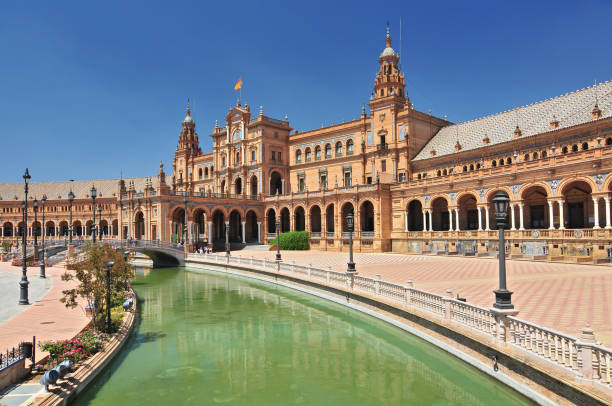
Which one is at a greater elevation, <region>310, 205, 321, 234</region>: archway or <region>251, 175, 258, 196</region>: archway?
<region>251, 175, 258, 196</region>: archway

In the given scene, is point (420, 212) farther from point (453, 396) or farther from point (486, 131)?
point (453, 396)

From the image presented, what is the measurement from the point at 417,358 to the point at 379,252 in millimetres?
33402

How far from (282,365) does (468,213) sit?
3478 centimetres

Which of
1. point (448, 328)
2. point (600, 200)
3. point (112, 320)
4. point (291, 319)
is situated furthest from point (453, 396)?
point (600, 200)

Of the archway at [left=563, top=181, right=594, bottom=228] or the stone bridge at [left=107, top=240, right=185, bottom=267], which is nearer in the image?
the archway at [left=563, top=181, right=594, bottom=228]

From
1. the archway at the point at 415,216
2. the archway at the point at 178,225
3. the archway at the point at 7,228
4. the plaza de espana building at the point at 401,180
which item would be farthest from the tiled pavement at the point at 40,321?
the archway at the point at 7,228

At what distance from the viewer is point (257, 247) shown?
56.1 m

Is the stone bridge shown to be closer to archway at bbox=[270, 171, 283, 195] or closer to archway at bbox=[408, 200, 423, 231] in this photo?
archway at bbox=[270, 171, 283, 195]

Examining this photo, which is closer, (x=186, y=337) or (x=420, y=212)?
(x=186, y=337)

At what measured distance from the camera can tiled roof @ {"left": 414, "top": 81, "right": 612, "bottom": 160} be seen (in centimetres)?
3638

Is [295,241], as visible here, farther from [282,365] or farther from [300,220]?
[282,365]

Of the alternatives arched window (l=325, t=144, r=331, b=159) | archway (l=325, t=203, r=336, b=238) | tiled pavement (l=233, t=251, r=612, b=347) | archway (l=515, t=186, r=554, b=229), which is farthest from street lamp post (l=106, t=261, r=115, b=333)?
arched window (l=325, t=144, r=331, b=159)

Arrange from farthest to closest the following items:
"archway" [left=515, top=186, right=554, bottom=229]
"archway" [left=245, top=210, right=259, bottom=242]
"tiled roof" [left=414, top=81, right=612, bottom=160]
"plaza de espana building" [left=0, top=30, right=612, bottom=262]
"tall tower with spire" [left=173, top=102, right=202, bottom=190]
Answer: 1. "tall tower with spire" [left=173, top=102, right=202, bottom=190]
2. "archway" [left=245, top=210, right=259, bottom=242]
3. "archway" [left=515, top=186, right=554, bottom=229]
4. "tiled roof" [left=414, top=81, right=612, bottom=160]
5. "plaza de espana building" [left=0, top=30, right=612, bottom=262]

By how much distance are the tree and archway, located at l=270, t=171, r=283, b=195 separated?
47.3 metres
